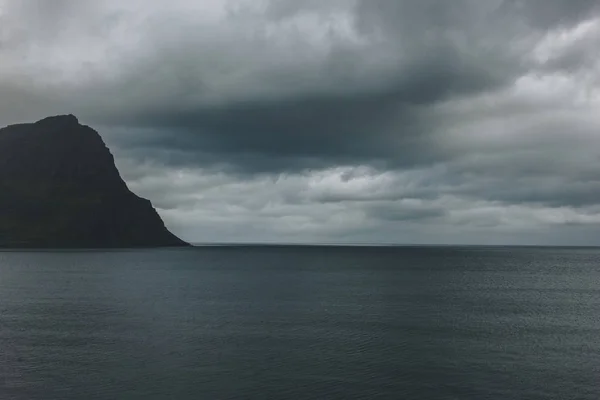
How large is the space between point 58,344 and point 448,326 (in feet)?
201

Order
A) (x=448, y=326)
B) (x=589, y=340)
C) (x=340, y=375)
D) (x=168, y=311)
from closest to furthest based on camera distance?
(x=340, y=375)
(x=589, y=340)
(x=448, y=326)
(x=168, y=311)

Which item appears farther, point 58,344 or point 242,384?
point 58,344

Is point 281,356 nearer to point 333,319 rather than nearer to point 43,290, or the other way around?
point 333,319

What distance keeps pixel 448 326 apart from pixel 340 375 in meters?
38.5

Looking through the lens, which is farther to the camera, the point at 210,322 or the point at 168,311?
the point at 168,311

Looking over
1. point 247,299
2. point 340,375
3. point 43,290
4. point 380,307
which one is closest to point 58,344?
point 340,375

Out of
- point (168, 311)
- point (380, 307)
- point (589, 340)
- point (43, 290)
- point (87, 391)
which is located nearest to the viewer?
point (87, 391)

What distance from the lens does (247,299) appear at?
12081 cm

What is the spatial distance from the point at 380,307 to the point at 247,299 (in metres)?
32.7

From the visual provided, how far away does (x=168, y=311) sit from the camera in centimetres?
9900

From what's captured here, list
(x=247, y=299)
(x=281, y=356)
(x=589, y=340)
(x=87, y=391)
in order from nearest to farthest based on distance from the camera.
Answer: (x=87, y=391), (x=281, y=356), (x=589, y=340), (x=247, y=299)

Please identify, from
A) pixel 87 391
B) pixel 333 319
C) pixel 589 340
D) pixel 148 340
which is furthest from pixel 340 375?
pixel 589 340

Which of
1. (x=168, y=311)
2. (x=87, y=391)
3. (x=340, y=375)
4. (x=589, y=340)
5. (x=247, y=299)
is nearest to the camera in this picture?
(x=87, y=391)

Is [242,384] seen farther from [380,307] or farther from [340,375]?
[380,307]
